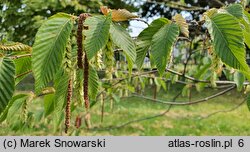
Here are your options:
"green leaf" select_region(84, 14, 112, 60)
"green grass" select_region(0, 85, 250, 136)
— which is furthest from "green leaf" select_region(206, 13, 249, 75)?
"green grass" select_region(0, 85, 250, 136)

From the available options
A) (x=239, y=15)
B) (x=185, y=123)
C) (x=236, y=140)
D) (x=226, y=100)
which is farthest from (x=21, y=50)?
(x=226, y=100)

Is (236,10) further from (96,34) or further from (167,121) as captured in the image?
(167,121)

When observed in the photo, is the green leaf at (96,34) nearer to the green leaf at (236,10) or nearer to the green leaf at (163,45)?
the green leaf at (163,45)

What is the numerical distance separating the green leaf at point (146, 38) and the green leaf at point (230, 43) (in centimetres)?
15

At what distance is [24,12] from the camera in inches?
240

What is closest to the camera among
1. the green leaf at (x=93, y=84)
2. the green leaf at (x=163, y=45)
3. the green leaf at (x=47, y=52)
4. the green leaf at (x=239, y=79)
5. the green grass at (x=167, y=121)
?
the green leaf at (x=47, y=52)

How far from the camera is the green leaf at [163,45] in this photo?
805 mm

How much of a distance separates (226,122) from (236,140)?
421 cm

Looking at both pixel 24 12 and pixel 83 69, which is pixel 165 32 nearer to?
pixel 83 69

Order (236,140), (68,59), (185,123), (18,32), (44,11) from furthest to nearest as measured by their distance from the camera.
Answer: (18,32) → (44,11) → (185,123) → (236,140) → (68,59)

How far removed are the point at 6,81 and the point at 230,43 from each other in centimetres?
43

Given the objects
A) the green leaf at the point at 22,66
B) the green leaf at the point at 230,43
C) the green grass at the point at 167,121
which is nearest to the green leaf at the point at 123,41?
the green leaf at the point at 230,43

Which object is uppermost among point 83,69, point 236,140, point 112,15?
point 112,15

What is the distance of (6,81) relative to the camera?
730 mm
